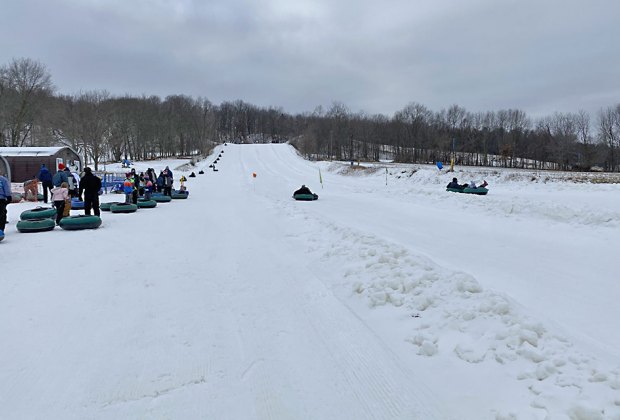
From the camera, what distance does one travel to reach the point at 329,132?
Answer: 10350 centimetres

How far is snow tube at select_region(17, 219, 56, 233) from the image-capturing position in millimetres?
11078

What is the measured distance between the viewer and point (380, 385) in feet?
12.6

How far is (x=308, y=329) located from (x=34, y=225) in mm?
9787

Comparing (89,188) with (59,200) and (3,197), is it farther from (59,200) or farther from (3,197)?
(3,197)

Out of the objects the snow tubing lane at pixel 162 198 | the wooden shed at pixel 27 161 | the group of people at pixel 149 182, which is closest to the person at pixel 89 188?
the group of people at pixel 149 182

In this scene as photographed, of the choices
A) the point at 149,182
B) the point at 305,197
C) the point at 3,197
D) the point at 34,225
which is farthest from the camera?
the point at 305,197

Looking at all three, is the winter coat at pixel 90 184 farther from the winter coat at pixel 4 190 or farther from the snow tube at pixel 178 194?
the snow tube at pixel 178 194

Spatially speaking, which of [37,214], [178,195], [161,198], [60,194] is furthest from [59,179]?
[178,195]

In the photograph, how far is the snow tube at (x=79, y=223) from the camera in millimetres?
11523

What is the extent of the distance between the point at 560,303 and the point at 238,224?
9.64 metres

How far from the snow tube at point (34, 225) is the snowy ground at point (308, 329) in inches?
29.4

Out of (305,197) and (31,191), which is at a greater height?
(31,191)

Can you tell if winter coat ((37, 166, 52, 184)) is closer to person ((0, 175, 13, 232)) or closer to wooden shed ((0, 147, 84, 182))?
person ((0, 175, 13, 232))

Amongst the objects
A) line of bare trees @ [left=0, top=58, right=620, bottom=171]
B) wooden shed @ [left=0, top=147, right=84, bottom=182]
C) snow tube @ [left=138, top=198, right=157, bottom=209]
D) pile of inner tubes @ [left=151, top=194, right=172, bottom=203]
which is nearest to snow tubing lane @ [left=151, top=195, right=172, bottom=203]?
pile of inner tubes @ [left=151, top=194, right=172, bottom=203]
